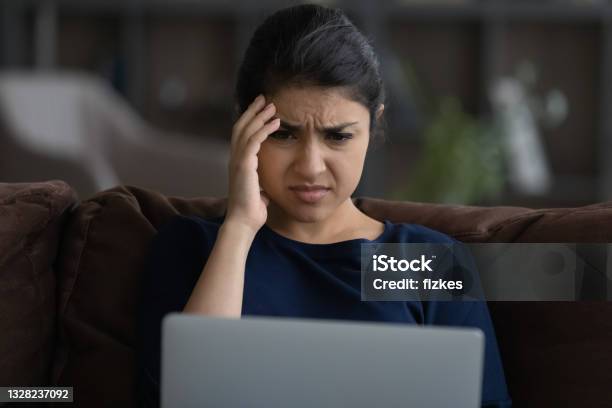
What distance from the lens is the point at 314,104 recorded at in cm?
137

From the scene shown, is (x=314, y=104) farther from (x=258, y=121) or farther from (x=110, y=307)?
(x=110, y=307)

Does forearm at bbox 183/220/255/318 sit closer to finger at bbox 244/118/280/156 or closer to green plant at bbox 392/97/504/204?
finger at bbox 244/118/280/156

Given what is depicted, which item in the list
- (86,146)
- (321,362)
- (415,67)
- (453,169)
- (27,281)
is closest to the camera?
(321,362)

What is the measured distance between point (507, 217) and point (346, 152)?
0.33m

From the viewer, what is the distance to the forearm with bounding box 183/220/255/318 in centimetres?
131

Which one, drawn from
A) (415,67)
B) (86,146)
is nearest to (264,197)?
(86,146)

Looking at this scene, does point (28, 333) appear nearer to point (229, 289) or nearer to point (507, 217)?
point (229, 289)

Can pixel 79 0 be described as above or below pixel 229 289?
above

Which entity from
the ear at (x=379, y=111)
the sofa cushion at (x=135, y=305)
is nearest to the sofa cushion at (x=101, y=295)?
the sofa cushion at (x=135, y=305)

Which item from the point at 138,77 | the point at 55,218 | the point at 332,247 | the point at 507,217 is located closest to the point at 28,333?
the point at 55,218

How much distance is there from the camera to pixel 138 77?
5203 millimetres

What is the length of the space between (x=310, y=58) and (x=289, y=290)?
347 mm

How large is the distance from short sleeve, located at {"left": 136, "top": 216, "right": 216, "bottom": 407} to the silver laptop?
0.39m

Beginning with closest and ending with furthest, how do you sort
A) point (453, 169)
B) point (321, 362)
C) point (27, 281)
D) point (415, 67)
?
point (321, 362) → point (27, 281) → point (453, 169) → point (415, 67)
